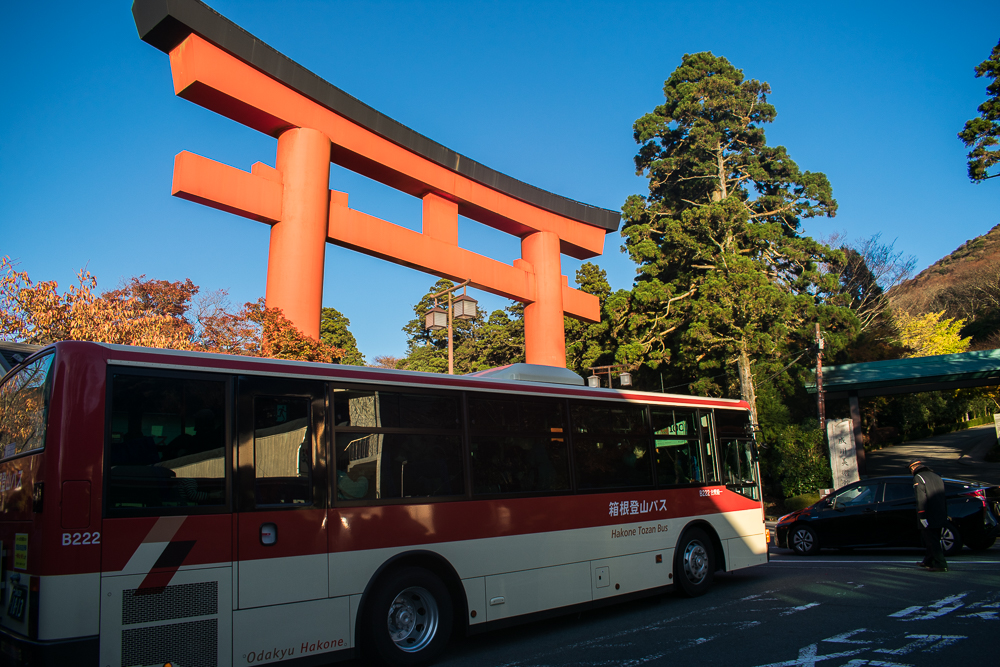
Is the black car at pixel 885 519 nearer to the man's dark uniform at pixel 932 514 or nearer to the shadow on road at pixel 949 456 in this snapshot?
the man's dark uniform at pixel 932 514

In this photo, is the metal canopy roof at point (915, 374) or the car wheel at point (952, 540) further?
the metal canopy roof at point (915, 374)

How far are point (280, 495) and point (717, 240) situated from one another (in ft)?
88.7

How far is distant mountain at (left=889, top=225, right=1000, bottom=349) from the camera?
44188mm

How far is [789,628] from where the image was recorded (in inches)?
253

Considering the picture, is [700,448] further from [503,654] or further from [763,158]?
[763,158]

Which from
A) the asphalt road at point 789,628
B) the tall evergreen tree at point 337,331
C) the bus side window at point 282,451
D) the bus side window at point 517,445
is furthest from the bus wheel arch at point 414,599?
the tall evergreen tree at point 337,331

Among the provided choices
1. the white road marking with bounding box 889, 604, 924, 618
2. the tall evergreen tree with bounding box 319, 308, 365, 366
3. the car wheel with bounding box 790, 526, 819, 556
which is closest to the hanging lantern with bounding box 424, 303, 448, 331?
the car wheel with bounding box 790, 526, 819, 556

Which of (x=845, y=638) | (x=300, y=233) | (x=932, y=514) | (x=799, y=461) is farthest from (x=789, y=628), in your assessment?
(x=799, y=461)

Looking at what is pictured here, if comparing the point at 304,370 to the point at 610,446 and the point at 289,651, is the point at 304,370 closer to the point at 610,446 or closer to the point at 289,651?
the point at 289,651

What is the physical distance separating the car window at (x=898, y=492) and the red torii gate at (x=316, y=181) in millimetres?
10267

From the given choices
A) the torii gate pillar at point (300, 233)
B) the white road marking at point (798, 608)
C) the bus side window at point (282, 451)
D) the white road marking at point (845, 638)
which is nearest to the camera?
the bus side window at point (282, 451)

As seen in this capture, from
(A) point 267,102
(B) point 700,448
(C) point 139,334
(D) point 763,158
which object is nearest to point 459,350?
(D) point 763,158

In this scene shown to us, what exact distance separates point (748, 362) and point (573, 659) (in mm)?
22933

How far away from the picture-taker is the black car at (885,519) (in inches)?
439
